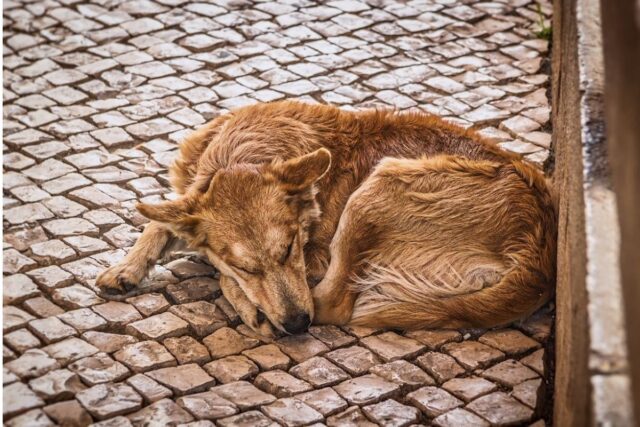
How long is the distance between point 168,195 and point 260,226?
1631 mm

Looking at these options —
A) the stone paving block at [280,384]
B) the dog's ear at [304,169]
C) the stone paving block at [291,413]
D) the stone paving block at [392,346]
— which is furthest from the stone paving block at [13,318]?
the stone paving block at [392,346]

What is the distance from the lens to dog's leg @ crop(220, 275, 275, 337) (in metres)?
5.52

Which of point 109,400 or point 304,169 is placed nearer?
point 109,400

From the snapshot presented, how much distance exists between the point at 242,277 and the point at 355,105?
292cm

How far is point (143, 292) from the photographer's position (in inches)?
229

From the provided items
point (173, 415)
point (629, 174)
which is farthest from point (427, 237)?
point (629, 174)

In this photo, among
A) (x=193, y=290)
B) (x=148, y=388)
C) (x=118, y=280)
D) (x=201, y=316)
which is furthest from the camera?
(x=193, y=290)

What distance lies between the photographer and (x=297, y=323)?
537 centimetres

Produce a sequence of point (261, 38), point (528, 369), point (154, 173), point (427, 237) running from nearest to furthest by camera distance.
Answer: point (528, 369) < point (427, 237) < point (154, 173) < point (261, 38)

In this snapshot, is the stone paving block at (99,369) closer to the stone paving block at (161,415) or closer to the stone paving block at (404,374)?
the stone paving block at (161,415)

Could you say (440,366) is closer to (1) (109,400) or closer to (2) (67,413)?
(1) (109,400)

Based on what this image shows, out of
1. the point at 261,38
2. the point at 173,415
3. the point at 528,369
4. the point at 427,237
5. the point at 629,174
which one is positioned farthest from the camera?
the point at 261,38

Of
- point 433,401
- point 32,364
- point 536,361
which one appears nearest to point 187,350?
point 32,364

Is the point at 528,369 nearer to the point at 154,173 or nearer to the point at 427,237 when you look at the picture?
the point at 427,237
